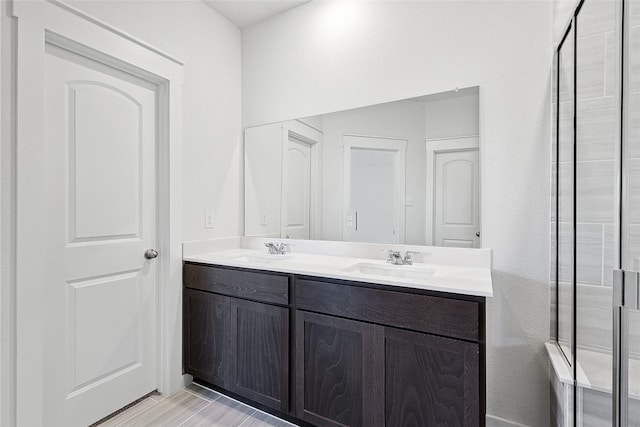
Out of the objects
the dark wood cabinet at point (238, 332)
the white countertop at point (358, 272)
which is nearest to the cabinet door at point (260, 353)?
the dark wood cabinet at point (238, 332)

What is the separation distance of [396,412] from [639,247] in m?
1.09

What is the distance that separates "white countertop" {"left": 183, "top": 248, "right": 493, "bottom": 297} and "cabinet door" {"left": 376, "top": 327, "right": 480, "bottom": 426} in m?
0.22

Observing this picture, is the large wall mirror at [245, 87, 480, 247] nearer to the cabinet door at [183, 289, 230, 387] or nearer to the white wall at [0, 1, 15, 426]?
the cabinet door at [183, 289, 230, 387]

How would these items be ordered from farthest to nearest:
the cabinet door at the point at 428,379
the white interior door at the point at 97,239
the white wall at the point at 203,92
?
the white wall at the point at 203,92 → the white interior door at the point at 97,239 → the cabinet door at the point at 428,379

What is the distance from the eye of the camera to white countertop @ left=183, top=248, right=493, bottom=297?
4.38ft

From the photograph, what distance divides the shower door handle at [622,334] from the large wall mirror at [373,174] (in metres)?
0.84

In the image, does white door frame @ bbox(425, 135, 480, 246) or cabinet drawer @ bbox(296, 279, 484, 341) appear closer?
cabinet drawer @ bbox(296, 279, 484, 341)

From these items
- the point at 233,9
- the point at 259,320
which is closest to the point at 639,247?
the point at 259,320

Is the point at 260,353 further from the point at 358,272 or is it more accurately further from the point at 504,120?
the point at 504,120

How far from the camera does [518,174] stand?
167 cm

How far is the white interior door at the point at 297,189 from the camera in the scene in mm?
2312

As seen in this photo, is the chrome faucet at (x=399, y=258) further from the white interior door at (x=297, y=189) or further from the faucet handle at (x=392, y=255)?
the white interior door at (x=297, y=189)

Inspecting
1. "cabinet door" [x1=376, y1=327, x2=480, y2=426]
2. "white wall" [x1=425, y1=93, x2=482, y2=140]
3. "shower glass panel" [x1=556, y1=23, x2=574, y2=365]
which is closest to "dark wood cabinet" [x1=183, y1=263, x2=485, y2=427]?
"cabinet door" [x1=376, y1=327, x2=480, y2=426]

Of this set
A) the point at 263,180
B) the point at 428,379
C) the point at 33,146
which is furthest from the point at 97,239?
the point at 428,379
